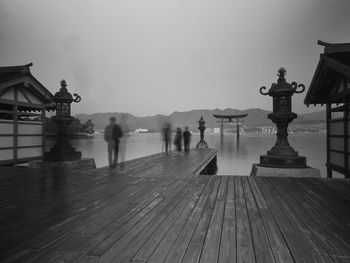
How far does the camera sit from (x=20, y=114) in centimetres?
1064

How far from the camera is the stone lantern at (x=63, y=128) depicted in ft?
30.8

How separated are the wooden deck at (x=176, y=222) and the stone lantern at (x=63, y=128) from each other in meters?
3.96

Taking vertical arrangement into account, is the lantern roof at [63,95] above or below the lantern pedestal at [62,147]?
above

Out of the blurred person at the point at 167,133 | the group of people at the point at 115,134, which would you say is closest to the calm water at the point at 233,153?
the blurred person at the point at 167,133

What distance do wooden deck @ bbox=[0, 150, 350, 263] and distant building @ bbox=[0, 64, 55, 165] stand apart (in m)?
5.46

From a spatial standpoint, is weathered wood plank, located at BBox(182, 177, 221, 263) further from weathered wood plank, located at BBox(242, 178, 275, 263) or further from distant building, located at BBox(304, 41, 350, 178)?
distant building, located at BBox(304, 41, 350, 178)

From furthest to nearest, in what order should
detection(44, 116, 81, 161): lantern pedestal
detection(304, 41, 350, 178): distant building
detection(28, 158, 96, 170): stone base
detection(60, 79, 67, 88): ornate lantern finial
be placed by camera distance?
detection(60, 79, 67, 88): ornate lantern finial → detection(44, 116, 81, 161): lantern pedestal → detection(28, 158, 96, 170): stone base → detection(304, 41, 350, 178): distant building

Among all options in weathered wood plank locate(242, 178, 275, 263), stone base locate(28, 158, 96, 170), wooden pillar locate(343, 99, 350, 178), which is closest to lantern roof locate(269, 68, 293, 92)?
wooden pillar locate(343, 99, 350, 178)

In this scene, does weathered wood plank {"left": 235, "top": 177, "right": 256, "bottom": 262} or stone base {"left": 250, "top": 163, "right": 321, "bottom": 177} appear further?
stone base {"left": 250, "top": 163, "right": 321, "bottom": 177}

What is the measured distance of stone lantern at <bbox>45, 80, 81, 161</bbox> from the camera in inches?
370

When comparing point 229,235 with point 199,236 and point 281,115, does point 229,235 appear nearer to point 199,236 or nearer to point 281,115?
point 199,236

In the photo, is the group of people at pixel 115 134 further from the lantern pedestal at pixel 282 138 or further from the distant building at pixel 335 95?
the distant building at pixel 335 95

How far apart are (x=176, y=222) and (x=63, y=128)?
8.21 metres

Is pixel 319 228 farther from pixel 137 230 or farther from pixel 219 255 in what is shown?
pixel 137 230
